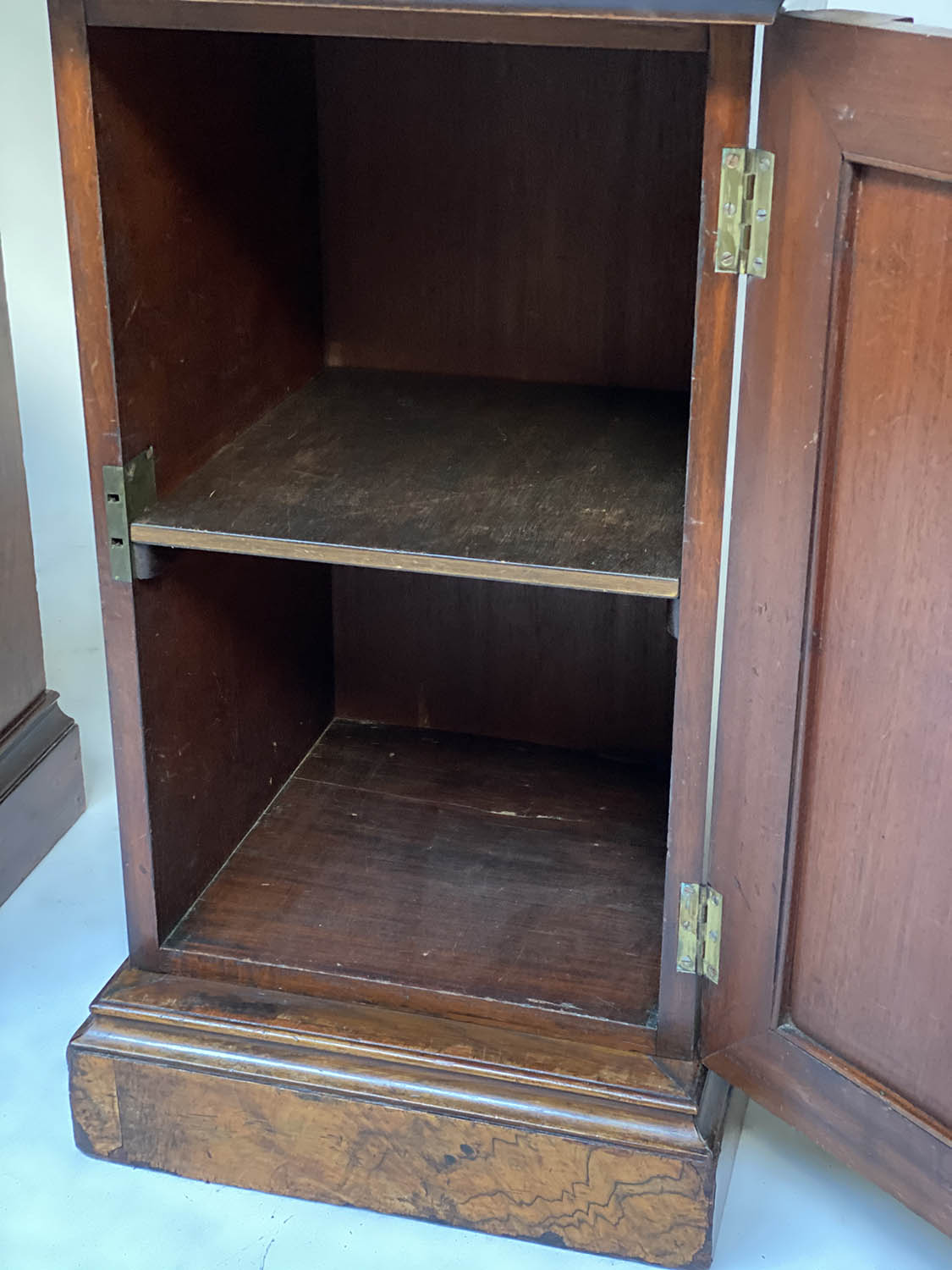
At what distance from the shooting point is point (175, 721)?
5.45 ft

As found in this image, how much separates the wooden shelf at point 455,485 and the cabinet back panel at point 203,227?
6cm

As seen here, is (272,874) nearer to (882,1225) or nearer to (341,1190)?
(341,1190)

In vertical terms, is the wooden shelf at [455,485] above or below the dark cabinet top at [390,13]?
below

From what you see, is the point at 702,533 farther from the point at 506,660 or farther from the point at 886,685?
the point at 506,660

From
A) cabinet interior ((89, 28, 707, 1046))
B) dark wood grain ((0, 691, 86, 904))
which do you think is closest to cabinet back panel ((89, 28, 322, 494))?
cabinet interior ((89, 28, 707, 1046))

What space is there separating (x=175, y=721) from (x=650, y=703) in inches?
25.8

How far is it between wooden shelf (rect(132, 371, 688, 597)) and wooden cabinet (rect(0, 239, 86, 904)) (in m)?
0.45

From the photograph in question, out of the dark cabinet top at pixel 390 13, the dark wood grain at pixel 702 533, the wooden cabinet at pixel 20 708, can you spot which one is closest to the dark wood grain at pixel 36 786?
the wooden cabinet at pixel 20 708

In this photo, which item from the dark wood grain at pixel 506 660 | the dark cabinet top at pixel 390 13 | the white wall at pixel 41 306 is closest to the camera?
the dark cabinet top at pixel 390 13

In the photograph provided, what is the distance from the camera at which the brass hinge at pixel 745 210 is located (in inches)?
48.4

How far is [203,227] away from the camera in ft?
5.28

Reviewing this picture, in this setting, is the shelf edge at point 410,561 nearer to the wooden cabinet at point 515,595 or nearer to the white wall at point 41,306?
the wooden cabinet at point 515,595

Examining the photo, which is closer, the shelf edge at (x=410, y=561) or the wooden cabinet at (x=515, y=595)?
the wooden cabinet at (x=515, y=595)

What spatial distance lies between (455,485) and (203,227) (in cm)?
36
